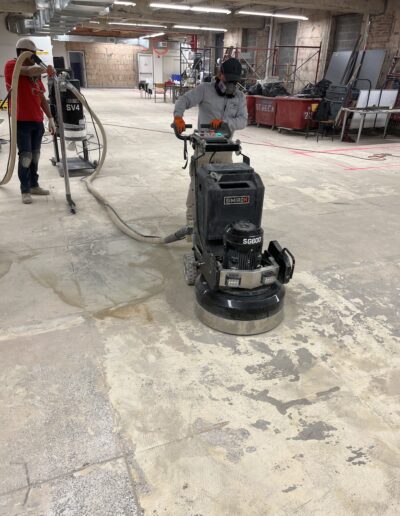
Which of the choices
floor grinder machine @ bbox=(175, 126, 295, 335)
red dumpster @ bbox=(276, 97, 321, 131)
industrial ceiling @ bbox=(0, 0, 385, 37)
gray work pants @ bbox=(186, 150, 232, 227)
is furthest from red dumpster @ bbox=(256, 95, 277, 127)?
floor grinder machine @ bbox=(175, 126, 295, 335)

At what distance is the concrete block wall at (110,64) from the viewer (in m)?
22.2

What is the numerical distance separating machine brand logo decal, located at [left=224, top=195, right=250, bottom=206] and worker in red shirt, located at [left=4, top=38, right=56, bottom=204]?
7.52 ft

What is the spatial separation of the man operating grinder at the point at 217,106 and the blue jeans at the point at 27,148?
1.64m

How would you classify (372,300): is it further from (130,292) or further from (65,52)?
(65,52)

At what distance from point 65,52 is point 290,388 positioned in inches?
942

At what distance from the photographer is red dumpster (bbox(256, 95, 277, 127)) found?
895cm

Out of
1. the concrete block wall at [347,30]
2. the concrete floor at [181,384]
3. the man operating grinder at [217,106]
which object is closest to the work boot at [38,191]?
the concrete floor at [181,384]

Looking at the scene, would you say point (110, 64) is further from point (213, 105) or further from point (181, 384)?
point (181, 384)

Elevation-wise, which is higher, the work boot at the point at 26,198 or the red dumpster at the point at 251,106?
the red dumpster at the point at 251,106

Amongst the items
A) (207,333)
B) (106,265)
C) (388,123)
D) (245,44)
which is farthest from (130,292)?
(245,44)

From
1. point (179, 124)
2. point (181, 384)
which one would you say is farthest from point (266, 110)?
point (181, 384)

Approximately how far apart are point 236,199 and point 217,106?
1278 millimetres

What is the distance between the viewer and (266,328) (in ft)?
6.81

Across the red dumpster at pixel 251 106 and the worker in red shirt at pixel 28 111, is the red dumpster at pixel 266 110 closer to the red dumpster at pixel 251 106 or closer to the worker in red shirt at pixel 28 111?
the red dumpster at pixel 251 106
